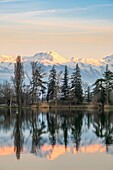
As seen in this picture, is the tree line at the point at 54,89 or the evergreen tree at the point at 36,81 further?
the evergreen tree at the point at 36,81

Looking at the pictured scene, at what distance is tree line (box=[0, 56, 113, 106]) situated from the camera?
60.5 metres

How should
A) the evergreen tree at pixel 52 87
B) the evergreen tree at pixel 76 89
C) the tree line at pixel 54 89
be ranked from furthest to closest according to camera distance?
1. the evergreen tree at pixel 52 87
2. the evergreen tree at pixel 76 89
3. the tree line at pixel 54 89

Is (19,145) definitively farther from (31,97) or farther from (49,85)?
(49,85)

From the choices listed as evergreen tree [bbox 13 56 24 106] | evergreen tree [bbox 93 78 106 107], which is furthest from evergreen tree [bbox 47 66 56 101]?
evergreen tree [bbox 93 78 106 107]

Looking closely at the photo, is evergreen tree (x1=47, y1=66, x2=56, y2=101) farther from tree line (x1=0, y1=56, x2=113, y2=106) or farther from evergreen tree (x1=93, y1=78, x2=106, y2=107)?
evergreen tree (x1=93, y1=78, x2=106, y2=107)

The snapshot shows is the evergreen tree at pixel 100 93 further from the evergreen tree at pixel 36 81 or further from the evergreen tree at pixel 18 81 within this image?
the evergreen tree at pixel 18 81

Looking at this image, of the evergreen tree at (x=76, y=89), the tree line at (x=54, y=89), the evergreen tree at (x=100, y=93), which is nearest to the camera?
the evergreen tree at (x=100, y=93)

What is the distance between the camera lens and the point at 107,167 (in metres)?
13.2

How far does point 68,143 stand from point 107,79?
150 feet

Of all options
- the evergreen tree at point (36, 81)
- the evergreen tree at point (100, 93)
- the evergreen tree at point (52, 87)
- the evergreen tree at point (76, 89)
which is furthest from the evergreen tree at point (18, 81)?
the evergreen tree at point (100, 93)

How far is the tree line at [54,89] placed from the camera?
6047 centimetres

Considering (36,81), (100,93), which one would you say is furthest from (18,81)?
(100,93)

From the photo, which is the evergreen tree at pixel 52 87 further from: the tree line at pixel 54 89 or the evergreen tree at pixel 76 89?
the evergreen tree at pixel 76 89

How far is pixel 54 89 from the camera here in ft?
217
